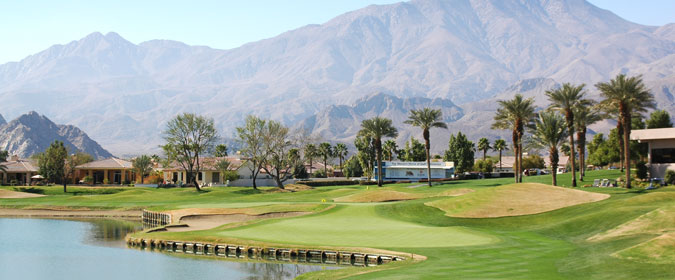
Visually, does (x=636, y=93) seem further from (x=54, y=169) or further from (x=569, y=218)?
(x=54, y=169)

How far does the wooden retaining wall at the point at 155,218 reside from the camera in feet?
201

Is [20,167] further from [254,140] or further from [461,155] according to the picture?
[461,155]

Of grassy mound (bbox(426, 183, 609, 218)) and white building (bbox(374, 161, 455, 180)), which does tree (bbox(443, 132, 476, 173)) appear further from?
grassy mound (bbox(426, 183, 609, 218))

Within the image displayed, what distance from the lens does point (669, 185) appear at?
67.8m

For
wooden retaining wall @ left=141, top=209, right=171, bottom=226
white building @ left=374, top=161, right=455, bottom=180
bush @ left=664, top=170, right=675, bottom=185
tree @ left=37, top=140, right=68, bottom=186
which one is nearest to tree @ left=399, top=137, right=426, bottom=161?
white building @ left=374, top=161, right=455, bottom=180

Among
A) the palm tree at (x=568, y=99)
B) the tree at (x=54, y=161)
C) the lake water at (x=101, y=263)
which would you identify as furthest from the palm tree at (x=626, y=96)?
the tree at (x=54, y=161)

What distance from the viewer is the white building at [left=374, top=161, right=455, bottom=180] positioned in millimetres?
139750

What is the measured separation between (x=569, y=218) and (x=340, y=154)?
13510 centimetres

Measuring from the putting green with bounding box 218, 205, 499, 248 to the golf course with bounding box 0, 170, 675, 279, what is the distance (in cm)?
7

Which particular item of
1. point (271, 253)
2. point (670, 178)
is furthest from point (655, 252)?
point (670, 178)

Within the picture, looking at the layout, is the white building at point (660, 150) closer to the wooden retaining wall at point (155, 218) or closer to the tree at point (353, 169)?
the wooden retaining wall at point (155, 218)

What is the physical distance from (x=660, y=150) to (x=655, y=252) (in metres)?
52.6

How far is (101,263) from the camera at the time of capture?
126 feet

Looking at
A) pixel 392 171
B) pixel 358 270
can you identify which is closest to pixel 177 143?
pixel 392 171
